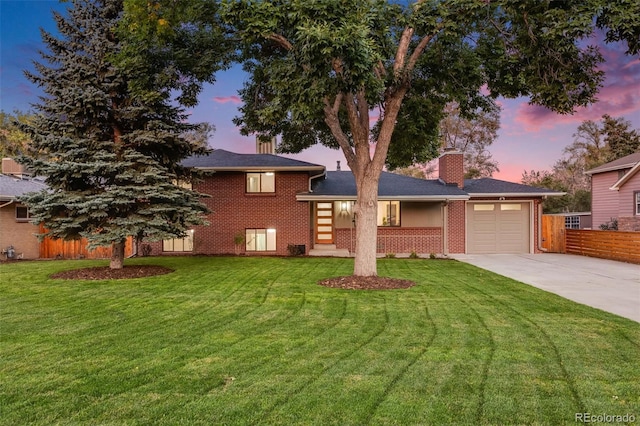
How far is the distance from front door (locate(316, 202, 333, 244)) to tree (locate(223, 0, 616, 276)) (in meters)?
7.31

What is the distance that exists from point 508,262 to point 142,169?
43.3ft

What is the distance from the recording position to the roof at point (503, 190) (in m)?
18.0

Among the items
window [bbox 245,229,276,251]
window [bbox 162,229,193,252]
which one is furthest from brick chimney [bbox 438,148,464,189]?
window [bbox 162,229,193,252]

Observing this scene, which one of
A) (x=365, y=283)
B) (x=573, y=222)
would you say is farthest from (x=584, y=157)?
(x=365, y=283)

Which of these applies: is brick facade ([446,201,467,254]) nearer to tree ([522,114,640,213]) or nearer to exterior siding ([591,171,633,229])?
exterior siding ([591,171,633,229])

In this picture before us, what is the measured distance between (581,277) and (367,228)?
655 cm

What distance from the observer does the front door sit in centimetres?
→ 1911

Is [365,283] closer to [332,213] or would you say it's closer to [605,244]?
[332,213]

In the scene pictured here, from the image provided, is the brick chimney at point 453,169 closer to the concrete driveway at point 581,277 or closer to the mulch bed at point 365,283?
the concrete driveway at point 581,277

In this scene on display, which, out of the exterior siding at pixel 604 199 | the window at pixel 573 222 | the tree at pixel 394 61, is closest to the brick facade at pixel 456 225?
the tree at pixel 394 61

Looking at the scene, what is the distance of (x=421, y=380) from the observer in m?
3.94

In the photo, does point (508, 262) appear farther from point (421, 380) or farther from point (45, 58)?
point (45, 58)

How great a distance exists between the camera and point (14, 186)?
17.3 metres

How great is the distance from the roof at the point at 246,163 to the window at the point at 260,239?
9.18 feet
